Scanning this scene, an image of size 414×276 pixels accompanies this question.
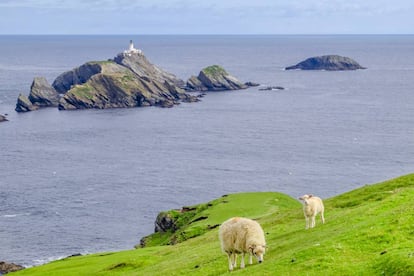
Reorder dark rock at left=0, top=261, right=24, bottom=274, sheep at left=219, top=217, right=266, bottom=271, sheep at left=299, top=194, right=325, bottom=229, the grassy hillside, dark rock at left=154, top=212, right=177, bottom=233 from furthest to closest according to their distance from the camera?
dark rock at left=154, top=212, right=177, bottom=233 < dark rock at left=0, top=261, right=24, bottom=274 < sheep at left=299, top=194, right=325, bottom=229 < sheep at left=219, top=217, right=266, bottom=271 < the grassy hillside

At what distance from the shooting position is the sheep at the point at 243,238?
27984mm

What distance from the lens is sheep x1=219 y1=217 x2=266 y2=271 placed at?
27984mm

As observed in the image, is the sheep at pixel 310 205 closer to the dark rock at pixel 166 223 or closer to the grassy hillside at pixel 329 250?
the grassy hillside at pixel 329 250

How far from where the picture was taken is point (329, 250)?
26.8 meters

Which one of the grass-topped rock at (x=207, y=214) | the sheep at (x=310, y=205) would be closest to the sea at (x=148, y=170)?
the grass-topped rock at (x=207, y=214)

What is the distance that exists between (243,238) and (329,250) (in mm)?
3724

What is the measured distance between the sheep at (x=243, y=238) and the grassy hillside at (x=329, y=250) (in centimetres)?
66

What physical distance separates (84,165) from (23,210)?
37247 mm

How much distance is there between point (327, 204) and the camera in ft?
167

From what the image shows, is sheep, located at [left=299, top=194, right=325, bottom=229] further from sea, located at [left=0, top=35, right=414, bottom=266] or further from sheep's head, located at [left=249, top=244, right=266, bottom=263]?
sea, located at [left=0, top=35, right=414, bottom=266]

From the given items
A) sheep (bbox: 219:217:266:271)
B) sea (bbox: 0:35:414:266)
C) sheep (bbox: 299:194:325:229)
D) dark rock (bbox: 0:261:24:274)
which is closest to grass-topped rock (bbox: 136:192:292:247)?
sea (bbox: 0:35:414:266)

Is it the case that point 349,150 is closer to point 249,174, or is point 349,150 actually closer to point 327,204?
point 249,174

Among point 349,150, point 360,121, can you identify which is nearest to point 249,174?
point 349,150

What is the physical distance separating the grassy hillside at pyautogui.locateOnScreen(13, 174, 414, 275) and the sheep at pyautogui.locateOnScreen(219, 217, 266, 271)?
2.16 ft
